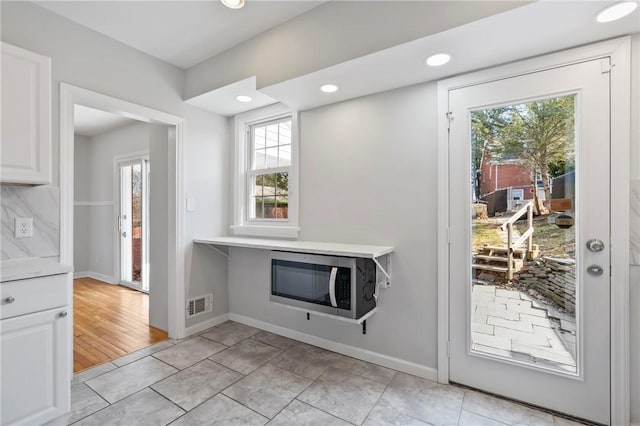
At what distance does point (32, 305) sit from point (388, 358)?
2.29 meters

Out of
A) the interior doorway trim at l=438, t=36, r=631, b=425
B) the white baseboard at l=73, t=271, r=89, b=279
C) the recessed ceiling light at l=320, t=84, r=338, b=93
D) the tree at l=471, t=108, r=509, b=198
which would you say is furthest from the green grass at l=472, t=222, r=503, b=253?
the white baseboard at l=73, t=271, r=89, b=279

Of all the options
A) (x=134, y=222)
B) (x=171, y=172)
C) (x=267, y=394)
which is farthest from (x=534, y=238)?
(x=134, y=222)

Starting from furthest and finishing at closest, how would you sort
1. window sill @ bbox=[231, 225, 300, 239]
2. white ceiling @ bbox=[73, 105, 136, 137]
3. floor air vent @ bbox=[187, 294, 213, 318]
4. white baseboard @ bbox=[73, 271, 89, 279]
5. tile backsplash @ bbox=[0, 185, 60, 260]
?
1. white baseboard @ bbox=[73, 271, 89, 279]
2. white ceiling @ bbox=[73, 105, 136, 137]
3. floor air vent @ bbox=[187, 294, 213, 318]
4. window sill @ bbox=[231, 225, 300, 239]
5. tile backsplash @ bbox=[0, 185, 60, 260]

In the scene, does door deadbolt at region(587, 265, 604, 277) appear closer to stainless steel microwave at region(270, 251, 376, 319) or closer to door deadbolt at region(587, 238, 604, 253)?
door deadbolt at region(587, 238, 604, 253)

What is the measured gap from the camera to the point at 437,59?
187 centimetres

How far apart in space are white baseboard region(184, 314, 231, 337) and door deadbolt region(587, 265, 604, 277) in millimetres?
3165

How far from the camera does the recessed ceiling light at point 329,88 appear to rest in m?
2.26

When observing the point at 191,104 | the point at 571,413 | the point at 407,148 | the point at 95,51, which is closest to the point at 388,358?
the point at 571,413

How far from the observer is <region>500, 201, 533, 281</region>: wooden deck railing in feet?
6.19

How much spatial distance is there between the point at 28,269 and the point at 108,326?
188 cm

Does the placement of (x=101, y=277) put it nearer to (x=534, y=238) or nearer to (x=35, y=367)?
(x=35, y=367)

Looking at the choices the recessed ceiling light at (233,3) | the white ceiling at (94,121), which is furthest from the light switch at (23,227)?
the white ceiling at (94,121)

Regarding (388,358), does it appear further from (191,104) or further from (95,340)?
(191,104)

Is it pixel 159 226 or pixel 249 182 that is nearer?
pixel 159 226
